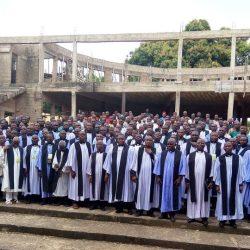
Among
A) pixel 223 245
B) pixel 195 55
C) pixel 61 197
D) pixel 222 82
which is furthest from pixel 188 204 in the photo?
pixel 195 55

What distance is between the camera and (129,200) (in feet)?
27.2

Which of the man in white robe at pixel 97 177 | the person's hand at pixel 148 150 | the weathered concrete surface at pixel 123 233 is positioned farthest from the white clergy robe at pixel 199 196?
the man in white robe at pixel 97 177

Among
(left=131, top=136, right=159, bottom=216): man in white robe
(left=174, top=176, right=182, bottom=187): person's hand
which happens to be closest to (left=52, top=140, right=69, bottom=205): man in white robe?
(left=131, top=136, right=159, bottom=216): man in white robe

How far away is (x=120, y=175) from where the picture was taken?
8.34m

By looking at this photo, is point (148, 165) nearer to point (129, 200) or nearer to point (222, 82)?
point (129, 200)

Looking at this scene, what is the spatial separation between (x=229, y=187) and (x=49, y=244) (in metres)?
3.46

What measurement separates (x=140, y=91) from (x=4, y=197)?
35.8 ft

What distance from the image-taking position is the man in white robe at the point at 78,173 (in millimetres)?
8594

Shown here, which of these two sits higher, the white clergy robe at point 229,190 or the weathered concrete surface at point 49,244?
the white clergy robe at point 229,190

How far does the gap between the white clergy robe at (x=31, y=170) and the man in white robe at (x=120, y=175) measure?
67.1 inches

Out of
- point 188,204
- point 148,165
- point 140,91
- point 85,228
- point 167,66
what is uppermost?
point 167,66

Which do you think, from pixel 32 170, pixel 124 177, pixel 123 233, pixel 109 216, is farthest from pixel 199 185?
pixel 32 170

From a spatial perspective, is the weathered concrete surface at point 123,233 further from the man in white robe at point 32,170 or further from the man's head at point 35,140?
the man's head at point 35,140

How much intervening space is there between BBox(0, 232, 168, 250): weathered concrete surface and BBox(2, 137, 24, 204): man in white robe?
158cm
